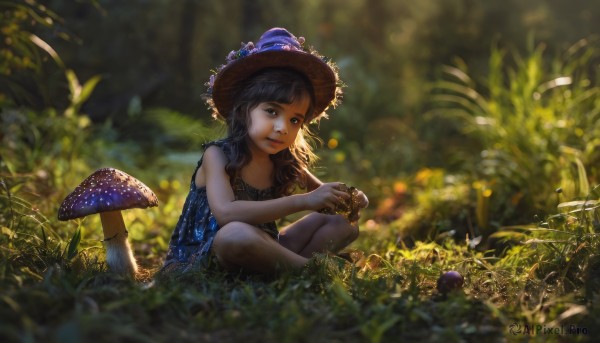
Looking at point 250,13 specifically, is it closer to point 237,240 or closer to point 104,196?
point 104,196

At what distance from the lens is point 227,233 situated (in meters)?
2.61

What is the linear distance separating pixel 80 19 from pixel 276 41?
5.55 m


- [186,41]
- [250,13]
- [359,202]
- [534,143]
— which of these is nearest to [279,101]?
[359,202]

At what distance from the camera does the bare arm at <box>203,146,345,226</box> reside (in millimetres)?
2674

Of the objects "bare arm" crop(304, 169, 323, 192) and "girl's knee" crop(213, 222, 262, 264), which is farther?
"bare arm" crop(304, 169, 323, 192)

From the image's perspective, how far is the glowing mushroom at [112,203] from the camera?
264cm

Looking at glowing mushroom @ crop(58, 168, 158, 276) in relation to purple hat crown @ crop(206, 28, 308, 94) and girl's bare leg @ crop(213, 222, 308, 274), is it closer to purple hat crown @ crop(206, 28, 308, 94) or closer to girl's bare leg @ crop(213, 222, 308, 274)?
girl's bare leg @ crop(213, 222, 308, 274)

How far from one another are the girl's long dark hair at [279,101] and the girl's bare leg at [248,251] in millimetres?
347

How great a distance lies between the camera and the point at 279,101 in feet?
9.20

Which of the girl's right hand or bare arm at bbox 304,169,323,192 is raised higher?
bare arm at bbox 304,169,323,192

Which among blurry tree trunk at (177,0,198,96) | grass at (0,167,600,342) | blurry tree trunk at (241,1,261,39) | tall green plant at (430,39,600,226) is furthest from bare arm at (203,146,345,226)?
blurry tree trunk at (241,1,261,39)

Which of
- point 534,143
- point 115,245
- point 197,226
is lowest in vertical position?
point 115,245

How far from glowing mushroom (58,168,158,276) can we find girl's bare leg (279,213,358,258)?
758 mm

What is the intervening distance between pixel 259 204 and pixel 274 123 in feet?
1.25
